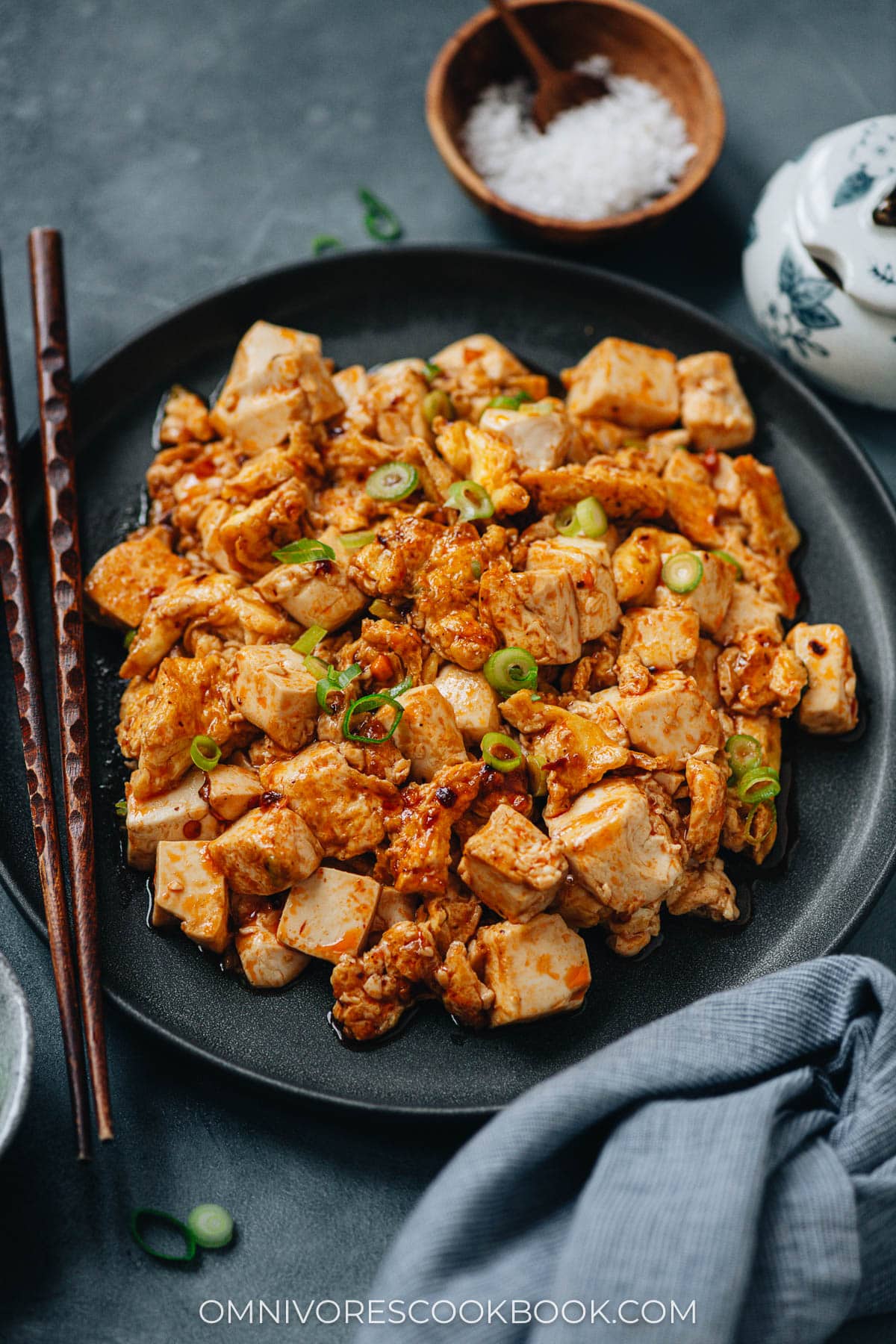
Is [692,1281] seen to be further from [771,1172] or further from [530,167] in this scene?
[530,167]

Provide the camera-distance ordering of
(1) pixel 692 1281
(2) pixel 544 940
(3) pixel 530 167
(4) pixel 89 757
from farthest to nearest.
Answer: (3) pixel 530 167 → (4) pixel 89 757 → (2) pixel 544 940 → (1) pixel 692 1281

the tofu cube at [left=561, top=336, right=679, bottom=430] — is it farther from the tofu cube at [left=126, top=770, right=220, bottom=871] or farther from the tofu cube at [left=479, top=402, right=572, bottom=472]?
the tofu cube at [left=126, top=770, right=220, bottom=871]

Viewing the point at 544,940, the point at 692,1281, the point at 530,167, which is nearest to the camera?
the point at 692,1281

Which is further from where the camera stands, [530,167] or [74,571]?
[530,167]

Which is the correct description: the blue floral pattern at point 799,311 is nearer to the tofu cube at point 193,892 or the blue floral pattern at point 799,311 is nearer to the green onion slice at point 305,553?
the green onion slice at point 305,553

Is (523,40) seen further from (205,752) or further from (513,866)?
(513,866)

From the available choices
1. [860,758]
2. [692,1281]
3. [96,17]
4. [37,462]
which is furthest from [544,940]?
[96,17]

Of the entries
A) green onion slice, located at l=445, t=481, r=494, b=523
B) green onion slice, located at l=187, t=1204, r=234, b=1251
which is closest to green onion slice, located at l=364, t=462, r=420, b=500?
green onion slice, located at l=445, t=481, r=494, b=523
